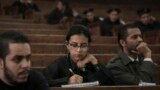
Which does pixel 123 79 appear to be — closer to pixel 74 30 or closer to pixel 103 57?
pixel 74 30

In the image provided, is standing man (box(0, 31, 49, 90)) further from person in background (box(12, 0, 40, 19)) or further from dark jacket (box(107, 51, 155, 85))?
person in background (box(12, 0, 40, 19))

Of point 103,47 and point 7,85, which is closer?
point 7,85

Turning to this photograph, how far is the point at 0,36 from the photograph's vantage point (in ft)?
5.53

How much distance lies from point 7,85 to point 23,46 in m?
0.19

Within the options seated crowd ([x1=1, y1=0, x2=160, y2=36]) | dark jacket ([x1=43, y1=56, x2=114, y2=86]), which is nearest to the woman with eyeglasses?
dark jacket ([x1=43, y1=56, x2=114, y2=86])

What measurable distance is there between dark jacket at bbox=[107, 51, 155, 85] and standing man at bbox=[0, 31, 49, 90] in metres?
1.00

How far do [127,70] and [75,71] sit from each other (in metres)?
0.42

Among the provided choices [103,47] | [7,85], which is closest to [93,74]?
[7,85]

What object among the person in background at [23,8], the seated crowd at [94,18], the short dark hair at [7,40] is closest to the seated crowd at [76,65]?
the short dark hair at [7,40]

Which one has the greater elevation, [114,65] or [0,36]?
[0,36]

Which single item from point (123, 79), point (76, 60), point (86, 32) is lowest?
point (123, 79)

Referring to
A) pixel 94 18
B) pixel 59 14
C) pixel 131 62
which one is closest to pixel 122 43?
pixel 131 62

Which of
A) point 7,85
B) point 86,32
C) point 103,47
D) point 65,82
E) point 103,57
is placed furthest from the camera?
point 103,47

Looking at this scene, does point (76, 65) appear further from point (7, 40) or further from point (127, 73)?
point (7, 40)
